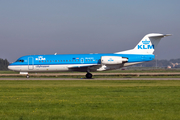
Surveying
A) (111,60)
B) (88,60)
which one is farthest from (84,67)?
(111,60)

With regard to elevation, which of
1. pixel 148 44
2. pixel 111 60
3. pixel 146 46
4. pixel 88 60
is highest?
pixel 148 44

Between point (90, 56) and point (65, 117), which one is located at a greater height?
point (90, 56)

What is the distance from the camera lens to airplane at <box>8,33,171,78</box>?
4092 centimetres

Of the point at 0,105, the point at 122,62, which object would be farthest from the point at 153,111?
the point at 122,62

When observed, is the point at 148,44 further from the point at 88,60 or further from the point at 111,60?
the point at 88,60

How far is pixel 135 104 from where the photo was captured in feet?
46.8

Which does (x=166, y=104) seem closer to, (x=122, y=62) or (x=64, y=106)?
(x=64, y=106)

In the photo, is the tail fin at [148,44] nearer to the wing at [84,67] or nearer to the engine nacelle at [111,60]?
the engine nacelle at [111,60]

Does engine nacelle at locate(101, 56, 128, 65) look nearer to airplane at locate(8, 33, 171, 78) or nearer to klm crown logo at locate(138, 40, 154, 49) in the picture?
airplane at locate(8, 33, 171, 78)

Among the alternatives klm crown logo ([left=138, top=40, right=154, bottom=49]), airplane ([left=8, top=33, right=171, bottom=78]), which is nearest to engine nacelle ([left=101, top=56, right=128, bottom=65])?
airplane ([left=8, top=33, right=171, bottom=78])

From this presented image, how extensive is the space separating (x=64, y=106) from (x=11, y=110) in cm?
282

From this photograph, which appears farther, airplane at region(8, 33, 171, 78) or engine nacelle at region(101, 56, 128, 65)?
airplane at region(8, 33, 171, 78)

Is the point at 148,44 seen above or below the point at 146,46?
above

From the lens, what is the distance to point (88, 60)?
41.3 metres
